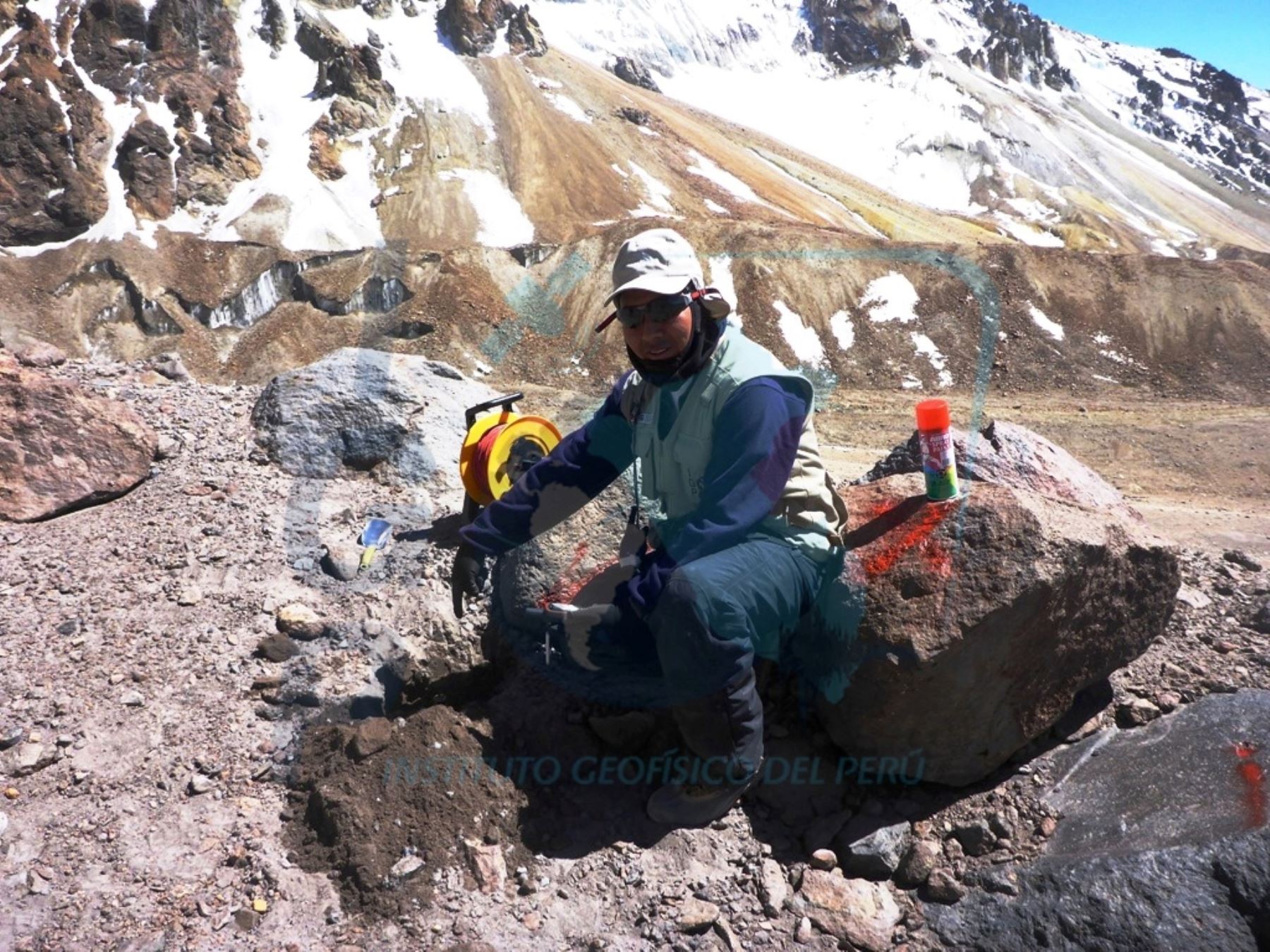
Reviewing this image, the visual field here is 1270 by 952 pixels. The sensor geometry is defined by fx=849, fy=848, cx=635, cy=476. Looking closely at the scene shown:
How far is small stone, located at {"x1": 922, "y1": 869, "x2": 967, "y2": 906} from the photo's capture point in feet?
10.7

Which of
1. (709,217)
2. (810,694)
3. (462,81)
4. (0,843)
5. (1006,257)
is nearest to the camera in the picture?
(0,843)

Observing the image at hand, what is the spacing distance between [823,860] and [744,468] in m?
1.67

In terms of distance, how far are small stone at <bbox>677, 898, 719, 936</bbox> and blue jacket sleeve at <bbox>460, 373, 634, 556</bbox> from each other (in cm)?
169

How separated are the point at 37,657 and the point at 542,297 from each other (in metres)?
21.6

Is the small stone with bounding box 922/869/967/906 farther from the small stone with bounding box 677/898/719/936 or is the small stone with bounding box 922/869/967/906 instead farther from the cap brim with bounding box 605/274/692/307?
the cap brim with bounding box 605/274/692/307

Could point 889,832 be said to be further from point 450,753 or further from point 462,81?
point 462,81

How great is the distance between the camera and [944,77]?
2817 inches

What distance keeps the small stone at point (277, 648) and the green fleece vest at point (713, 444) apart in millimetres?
2007

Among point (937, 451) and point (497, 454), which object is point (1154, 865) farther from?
point (497, 454)

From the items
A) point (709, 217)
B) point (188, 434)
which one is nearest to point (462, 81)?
point (709, 217)

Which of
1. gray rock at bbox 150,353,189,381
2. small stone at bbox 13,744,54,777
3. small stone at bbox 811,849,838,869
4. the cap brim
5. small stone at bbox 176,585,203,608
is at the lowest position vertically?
gray rock at bbox 150,353,189,381

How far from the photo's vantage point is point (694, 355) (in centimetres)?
330

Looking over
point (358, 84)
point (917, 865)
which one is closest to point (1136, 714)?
point (917, 865)

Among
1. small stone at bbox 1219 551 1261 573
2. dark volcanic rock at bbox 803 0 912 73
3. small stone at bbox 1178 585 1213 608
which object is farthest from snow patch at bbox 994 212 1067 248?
small stone at bbox 1178 585 1213 608
